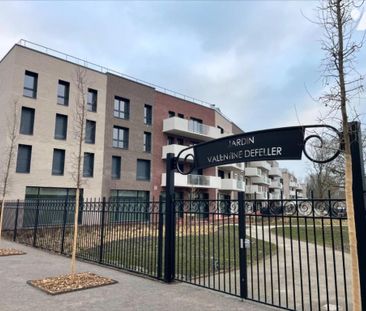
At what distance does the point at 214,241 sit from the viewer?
32.3ft

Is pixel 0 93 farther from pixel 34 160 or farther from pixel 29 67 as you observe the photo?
pixel 34 160

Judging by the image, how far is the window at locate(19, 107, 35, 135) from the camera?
23.2m

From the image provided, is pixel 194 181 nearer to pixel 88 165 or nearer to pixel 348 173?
pixel 88 165

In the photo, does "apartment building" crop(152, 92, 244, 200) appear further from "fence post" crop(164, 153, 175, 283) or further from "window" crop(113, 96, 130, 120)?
"fence post" crop(164, 153, 175, 283)

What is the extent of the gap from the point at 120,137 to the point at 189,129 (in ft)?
23.9

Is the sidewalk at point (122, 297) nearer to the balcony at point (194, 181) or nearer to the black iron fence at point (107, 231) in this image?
the black iron fence at point (107, 231)

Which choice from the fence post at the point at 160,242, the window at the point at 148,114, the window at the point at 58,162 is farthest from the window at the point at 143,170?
the fence post at the point at 160,242

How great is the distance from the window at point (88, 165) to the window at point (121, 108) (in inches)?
180

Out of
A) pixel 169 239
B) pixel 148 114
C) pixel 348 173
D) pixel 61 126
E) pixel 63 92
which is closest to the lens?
pixel 348 173

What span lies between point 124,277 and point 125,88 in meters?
24.1

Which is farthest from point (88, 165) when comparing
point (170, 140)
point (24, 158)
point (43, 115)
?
point (170, 140)

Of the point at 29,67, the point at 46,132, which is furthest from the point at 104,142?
the point at 29,67

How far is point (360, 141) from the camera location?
4504mm

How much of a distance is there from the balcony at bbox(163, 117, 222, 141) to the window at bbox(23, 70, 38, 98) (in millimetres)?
12565
